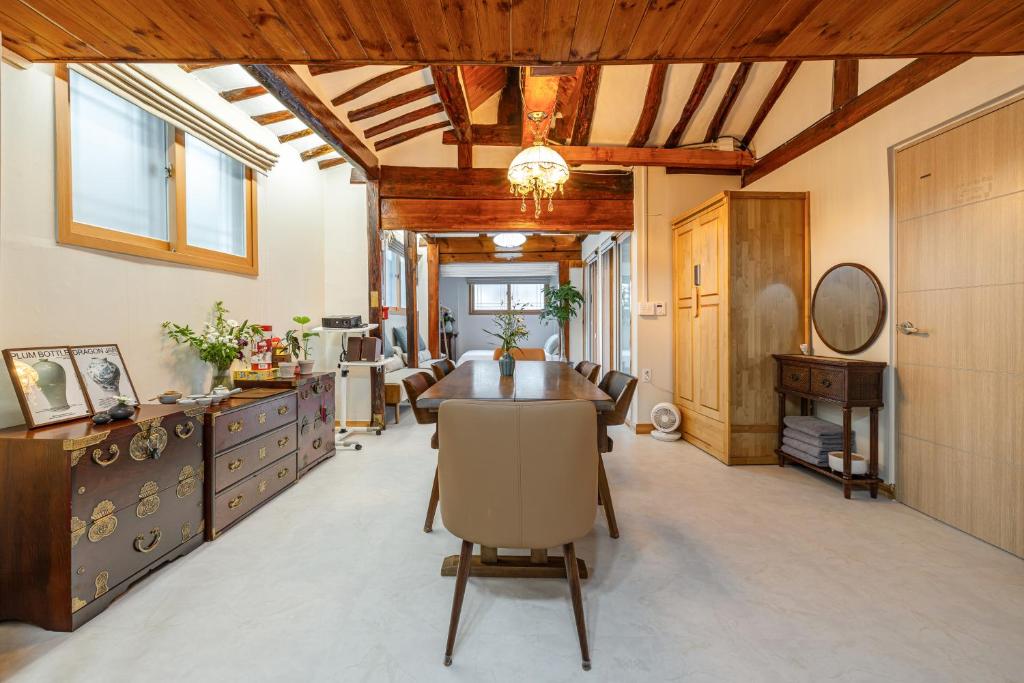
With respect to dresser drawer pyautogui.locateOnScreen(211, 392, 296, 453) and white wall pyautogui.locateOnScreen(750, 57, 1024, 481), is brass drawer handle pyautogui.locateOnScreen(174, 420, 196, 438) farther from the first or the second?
white wall pyautogui.locateOnScreen(750, 57, 1024, 481)

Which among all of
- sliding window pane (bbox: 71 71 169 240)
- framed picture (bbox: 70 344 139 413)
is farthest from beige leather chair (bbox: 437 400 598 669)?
sliding window pane (bbox: 71 71 169 240)

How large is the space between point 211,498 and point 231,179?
91.5 inches

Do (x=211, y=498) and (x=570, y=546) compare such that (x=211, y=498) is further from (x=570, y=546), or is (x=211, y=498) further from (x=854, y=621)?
(x=854, y=621)

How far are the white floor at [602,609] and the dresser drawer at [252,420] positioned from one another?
19.3 inches

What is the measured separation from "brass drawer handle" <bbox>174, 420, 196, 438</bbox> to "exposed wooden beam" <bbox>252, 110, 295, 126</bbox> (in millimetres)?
2506

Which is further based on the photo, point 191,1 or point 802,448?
point 802,448

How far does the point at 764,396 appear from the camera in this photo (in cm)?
347

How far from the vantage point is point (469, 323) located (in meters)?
11.8

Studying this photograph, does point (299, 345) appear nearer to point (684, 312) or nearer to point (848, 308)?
point (684, 312)

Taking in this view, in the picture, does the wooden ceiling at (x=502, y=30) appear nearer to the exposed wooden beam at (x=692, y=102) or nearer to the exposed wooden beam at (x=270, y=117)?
the exposed wooden beam at (x=270, y=117)

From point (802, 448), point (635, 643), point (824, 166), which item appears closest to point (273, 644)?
point (635, 643)

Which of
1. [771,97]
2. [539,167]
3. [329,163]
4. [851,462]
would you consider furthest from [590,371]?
[329,163]

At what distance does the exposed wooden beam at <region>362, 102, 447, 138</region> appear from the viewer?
4191 millimetres

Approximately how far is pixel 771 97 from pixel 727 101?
1.17ft
